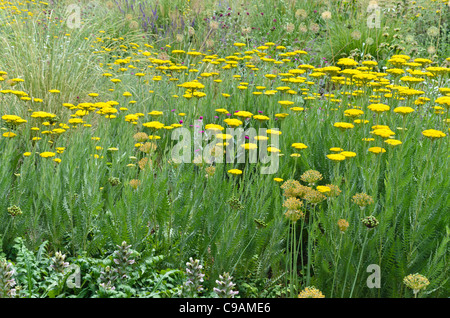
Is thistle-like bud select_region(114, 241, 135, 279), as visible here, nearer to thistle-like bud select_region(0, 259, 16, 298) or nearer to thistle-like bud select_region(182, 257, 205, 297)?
thistle-like bud select_region(182, 257, 205, 297)

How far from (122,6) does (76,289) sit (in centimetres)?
772

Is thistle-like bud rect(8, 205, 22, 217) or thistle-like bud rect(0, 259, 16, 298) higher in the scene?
thistle-like bud rect(8, 205, 22, 217)

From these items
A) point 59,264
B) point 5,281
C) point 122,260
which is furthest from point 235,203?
point 5,281

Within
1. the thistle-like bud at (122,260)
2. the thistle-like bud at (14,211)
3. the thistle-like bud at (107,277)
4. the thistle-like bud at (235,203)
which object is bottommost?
the thistle-like bud at (107,277)

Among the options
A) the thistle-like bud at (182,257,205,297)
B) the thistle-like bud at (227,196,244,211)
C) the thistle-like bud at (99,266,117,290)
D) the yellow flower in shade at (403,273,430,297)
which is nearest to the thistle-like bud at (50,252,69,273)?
the thistle-like bud at (99,266,117,290)

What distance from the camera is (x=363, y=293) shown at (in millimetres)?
2244

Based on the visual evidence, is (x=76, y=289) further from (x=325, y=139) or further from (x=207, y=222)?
(x=325, y=139)

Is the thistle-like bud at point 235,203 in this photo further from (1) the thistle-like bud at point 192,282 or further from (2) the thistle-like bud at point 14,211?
(2) the thistle-like bud at point 14,211

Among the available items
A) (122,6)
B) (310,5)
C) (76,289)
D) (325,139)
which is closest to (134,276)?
(76,289)

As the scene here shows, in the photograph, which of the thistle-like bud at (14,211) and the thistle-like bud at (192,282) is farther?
the thistle-like bud at (14,211)

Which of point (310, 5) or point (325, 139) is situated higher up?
point (310, 5)

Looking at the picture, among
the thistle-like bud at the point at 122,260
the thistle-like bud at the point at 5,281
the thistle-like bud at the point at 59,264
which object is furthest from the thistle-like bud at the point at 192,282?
the thistle-like bud at the point at 5,281
